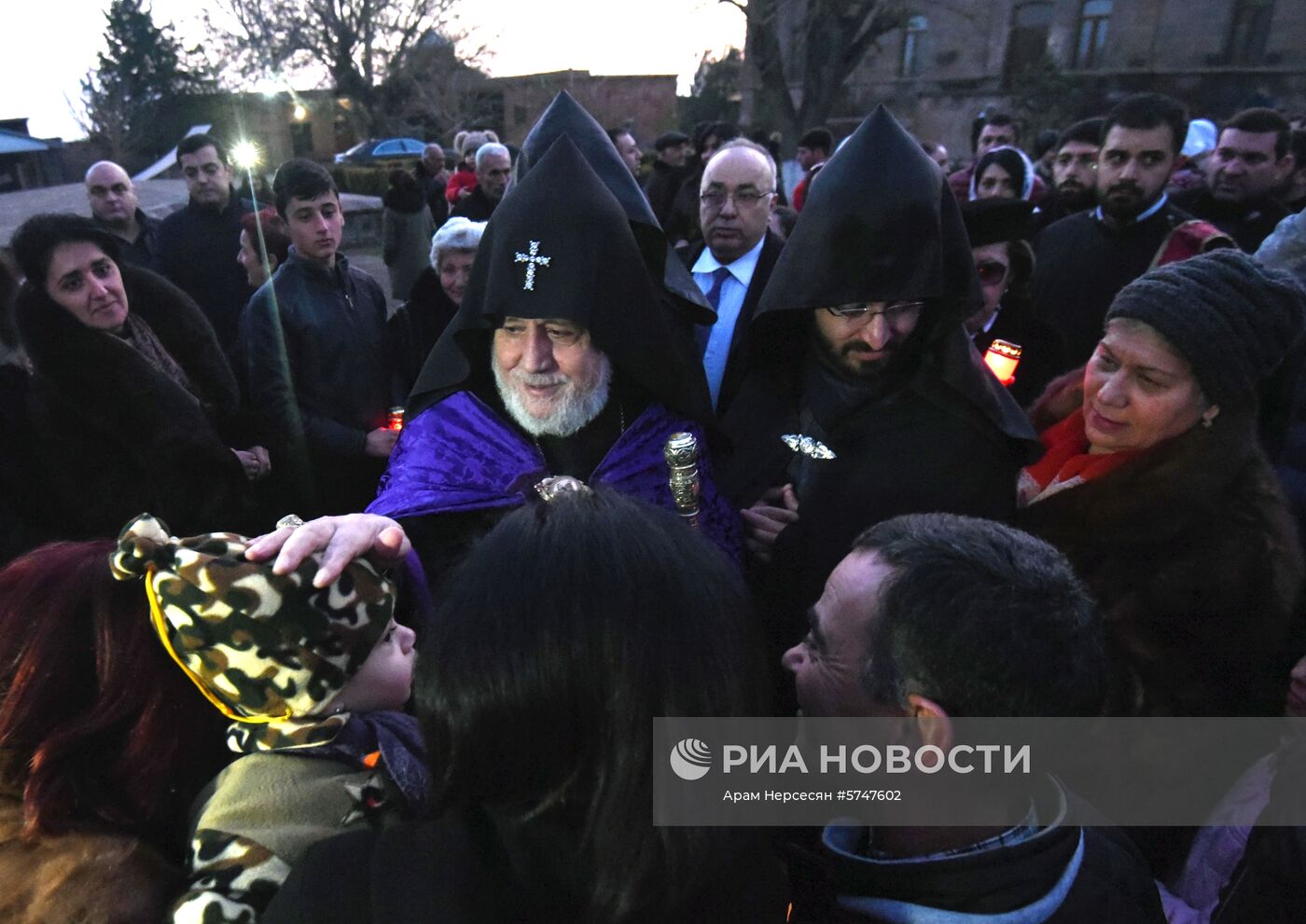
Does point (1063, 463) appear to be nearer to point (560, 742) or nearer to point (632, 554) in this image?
point (632, 554)

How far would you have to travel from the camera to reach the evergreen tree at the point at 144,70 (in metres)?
36.8

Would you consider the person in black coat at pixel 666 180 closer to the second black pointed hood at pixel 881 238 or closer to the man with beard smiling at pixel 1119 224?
the man with beard smiling at pixel 1119 224

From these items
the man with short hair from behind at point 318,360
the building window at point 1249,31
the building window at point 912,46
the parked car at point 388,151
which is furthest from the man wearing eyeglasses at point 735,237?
the building window at point 912,46

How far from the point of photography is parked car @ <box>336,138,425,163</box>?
25719 millimetres

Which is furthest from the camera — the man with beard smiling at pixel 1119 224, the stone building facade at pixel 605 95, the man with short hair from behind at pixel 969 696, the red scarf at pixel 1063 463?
the stone building facade at pixel 605 95

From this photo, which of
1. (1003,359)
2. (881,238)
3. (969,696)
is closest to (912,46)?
(1003,359)

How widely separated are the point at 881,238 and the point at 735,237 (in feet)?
5.17

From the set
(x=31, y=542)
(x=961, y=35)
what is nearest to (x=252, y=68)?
(x=961, y=35)

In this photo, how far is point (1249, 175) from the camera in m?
4.62

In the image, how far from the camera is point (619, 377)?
2617mm

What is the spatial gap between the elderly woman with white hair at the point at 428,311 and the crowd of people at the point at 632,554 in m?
0.33

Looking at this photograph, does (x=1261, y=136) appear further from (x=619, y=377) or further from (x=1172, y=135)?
(x=619, y=377)

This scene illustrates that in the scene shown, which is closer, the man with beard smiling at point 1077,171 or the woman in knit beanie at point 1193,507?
the woman in knit beanie at point 1193,507

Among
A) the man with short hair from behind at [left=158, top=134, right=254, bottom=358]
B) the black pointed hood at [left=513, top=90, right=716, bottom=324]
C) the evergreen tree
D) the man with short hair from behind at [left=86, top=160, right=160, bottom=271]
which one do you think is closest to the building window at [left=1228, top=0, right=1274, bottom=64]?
the man with short hair from behind at [left=158, top=134, right=254, bottom=358]
